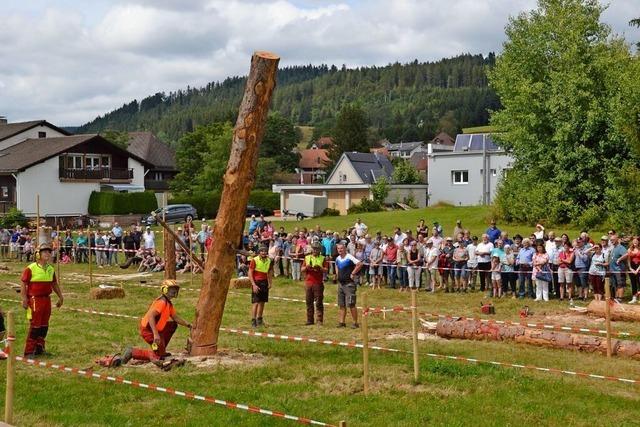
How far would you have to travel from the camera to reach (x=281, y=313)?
1817 centimetres

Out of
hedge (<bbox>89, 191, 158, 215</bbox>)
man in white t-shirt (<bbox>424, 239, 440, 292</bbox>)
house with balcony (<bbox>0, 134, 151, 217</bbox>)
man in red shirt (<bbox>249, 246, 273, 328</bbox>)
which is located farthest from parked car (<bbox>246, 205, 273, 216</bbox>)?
man in red shirt (<bbox>249, 246, 273, 328</bbox>)

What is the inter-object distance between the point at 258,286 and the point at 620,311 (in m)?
7.31

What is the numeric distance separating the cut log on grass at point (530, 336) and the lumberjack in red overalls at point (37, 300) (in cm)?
668

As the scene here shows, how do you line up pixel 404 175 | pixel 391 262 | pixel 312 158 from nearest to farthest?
pixel 391 262, pixel 404 175, pixel 312 158

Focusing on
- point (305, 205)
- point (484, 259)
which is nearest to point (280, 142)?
point (305, 205)

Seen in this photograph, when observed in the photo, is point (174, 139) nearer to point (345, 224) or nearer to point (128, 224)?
point (128, 224)

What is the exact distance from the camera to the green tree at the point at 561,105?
3403 centimetres

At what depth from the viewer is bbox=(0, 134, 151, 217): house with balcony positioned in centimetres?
5466

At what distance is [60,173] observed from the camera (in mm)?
56031

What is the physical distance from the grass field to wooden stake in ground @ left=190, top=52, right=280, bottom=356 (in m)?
0.66

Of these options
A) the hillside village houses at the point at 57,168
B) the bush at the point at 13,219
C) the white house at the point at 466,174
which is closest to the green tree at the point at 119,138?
the hillside village houses at the point at 57,168

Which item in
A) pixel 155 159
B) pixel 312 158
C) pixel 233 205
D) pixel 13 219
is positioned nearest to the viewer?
pixel 233 205

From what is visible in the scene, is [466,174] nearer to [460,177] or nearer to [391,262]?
[460,177]

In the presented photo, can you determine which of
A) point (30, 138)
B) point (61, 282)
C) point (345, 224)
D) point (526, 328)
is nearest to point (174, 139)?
point (30, 138)
